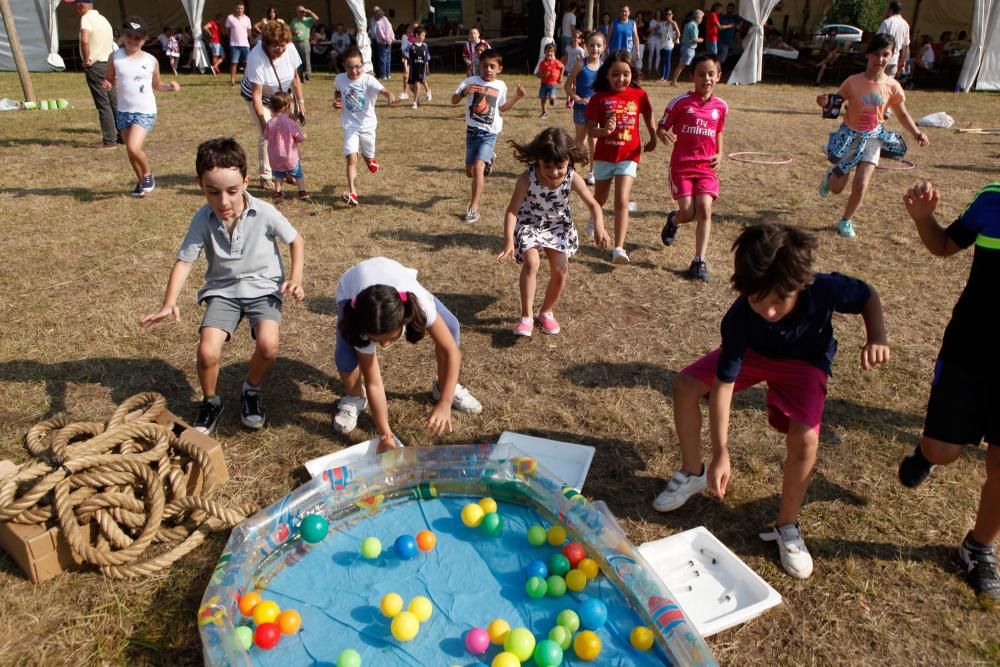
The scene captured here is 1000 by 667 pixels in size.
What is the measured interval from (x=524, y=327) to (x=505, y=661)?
100.0 inches

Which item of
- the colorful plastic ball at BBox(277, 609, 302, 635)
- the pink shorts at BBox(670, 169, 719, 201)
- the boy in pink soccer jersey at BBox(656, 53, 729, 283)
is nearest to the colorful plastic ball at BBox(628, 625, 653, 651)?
the colorful plastic ball at BBox(277, 609, 302, 635)

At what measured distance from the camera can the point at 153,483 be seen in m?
2.92

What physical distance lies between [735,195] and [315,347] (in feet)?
17.8

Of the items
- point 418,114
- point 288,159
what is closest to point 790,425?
point 288,159

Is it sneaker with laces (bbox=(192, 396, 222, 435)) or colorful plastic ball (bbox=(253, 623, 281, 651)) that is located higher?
sneaker with laces (bbox=(192, 396, 222, 435))

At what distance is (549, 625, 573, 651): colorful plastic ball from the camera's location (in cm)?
247

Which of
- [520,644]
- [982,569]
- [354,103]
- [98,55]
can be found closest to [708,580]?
[520,644]

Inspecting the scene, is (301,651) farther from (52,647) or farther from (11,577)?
(11,577)

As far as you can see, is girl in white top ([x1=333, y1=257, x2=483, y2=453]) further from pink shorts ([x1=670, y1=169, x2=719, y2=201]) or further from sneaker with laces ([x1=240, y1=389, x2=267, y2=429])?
pink shorts ([x1=670, y1=169, x2=719, y2=201])

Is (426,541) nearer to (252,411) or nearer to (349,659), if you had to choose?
(349,659)

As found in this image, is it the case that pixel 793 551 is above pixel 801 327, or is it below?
below

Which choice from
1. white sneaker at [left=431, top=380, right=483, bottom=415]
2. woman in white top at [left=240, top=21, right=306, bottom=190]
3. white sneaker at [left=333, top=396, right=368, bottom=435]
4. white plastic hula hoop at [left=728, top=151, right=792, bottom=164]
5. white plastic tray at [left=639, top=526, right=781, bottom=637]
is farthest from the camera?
white plastic hula hoop at [left=728, top=151, right=792, bottom=164]

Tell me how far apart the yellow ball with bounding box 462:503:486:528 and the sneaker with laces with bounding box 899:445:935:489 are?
6.24ft

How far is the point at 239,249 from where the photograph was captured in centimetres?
364
